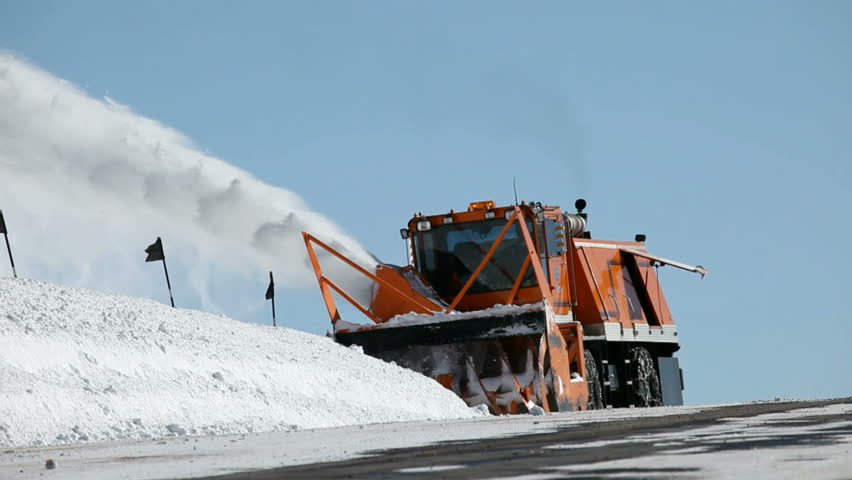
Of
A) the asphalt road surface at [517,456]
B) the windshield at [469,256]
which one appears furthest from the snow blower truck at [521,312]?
the asphalt road surface at [517,456]

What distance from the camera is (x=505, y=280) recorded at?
76.8 feet

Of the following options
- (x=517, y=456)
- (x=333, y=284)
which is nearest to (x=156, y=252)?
(x=333, y=284)

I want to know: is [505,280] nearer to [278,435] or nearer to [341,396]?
[341,396]

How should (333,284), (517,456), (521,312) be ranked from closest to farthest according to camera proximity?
(517,456), (521,312), (333,284)

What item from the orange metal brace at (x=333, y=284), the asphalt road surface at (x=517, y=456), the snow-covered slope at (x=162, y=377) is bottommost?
the asphalt road surface at (x=517, y=456)

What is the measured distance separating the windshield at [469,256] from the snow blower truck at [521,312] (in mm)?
18

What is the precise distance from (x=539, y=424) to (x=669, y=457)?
21.8 feet

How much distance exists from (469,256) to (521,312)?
3.32m

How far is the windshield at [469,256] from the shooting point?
23.4m

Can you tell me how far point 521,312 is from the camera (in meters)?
20.7

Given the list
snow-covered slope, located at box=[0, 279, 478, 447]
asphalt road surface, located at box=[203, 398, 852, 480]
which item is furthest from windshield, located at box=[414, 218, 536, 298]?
asphalt road surface, located at box=[203, 398, 852, 480]

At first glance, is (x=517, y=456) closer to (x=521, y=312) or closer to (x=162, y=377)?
(x=162, y=377)

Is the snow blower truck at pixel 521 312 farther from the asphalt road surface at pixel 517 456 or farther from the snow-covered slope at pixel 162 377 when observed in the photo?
the asphalt road surface at pixel 517 456

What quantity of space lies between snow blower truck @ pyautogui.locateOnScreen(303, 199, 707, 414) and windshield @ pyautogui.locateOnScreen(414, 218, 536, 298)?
0.7 inches
